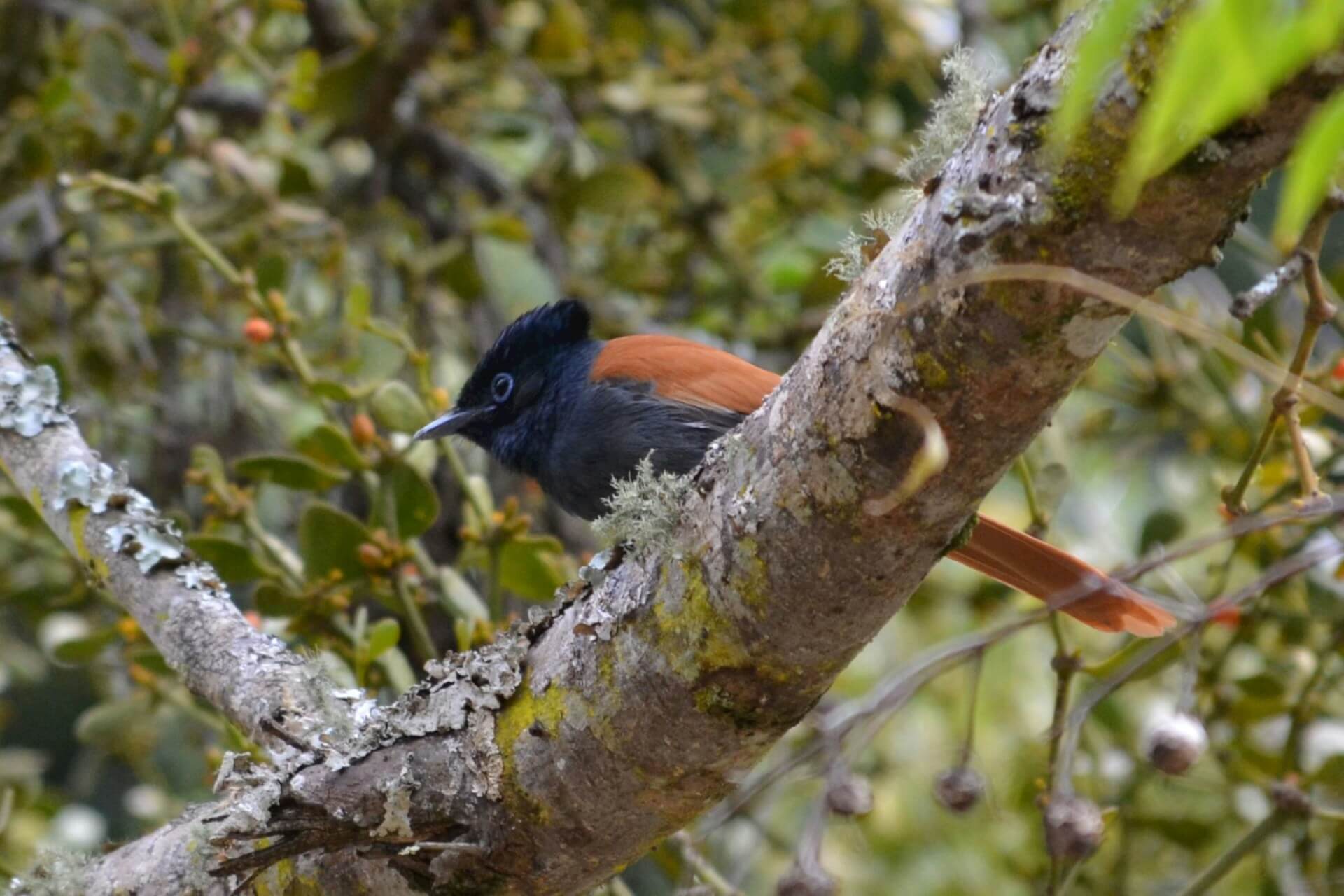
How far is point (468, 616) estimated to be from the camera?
104 inches

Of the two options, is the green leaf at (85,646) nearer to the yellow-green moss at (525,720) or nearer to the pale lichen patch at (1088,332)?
the yellow-green moss at (525,720)

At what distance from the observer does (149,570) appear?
2258 millimetres

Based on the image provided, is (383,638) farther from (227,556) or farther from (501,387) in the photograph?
(501,387)

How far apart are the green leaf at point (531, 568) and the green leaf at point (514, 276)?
144 centimetres

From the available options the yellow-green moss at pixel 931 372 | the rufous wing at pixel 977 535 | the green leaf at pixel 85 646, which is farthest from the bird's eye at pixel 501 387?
the yellow-green moss at pixel 931 372

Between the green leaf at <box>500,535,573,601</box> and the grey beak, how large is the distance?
31 cm

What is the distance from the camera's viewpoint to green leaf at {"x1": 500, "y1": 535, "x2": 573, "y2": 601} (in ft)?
8.70

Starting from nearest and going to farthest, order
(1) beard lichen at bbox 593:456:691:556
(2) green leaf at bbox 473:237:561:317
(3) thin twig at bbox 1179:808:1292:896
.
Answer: (1) beard lichen at bbox 593:456:691:556 → (3) thin twig at bbox 1179:808:1292:896 → (2) green leaf at bbox 473:237:561:317

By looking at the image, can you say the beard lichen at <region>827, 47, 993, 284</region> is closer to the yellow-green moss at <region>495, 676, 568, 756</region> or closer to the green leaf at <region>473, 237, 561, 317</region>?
the yellow-green moss at <region>495, 676, 568, 756</region>

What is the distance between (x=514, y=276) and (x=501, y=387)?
1.20 meters

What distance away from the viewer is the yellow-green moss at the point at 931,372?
1.34 m

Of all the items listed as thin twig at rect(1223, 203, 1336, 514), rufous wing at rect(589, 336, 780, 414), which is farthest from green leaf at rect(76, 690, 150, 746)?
thin twig at rect(1223, 203, 1336, 514)

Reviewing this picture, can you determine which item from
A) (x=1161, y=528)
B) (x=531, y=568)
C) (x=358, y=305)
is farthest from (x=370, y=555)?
(x=1161, y=528)

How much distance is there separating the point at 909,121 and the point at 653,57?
952 mm
